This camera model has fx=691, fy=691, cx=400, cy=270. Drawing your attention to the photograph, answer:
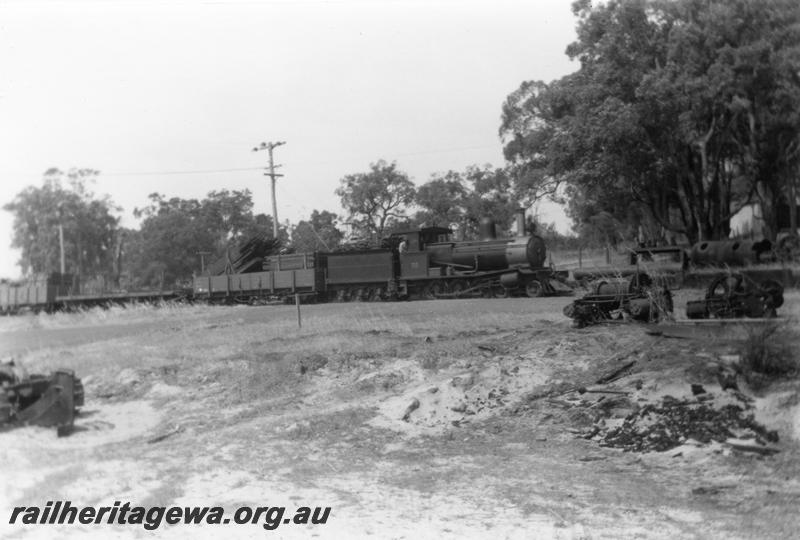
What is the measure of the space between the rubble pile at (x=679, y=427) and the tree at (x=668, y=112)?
4640 mm

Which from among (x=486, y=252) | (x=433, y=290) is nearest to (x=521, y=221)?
(x=486, y=252)

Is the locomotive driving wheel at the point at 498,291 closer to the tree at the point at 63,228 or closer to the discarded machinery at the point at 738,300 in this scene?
the discarded machinery at the point at 738,300

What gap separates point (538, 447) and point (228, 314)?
361cm

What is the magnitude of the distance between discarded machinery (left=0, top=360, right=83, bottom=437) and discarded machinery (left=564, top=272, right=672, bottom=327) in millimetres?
4804

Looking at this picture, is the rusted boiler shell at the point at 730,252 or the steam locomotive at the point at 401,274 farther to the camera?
the steam locomotive at the point at 401,274

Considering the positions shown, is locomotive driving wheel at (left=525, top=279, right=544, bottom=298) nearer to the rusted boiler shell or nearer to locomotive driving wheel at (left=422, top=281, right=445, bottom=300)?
locomotive driving wheel at (left=422, top=281, right=445, bottom=300)

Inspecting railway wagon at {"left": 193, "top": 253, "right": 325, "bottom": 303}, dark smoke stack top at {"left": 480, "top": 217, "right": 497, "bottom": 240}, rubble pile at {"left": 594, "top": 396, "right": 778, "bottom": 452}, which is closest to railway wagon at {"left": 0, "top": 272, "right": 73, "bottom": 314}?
railway wagon at {"left": 193, "top": 253, "right": 325, "bottom": 303}

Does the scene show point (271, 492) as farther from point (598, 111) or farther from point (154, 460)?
point (598, 111)

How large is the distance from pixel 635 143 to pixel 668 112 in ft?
3.50

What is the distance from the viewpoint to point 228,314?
23.9ft

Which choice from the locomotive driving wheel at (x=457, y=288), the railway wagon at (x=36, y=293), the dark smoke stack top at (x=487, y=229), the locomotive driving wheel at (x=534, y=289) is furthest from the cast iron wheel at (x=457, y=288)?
the railway wagon at (x=36, y=293)

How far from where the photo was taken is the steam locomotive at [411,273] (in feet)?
27.7

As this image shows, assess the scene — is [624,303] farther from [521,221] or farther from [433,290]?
[433,290]

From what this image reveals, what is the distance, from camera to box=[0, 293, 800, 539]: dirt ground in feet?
13.5
